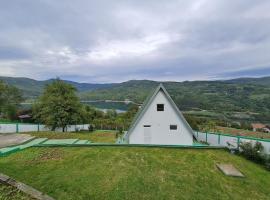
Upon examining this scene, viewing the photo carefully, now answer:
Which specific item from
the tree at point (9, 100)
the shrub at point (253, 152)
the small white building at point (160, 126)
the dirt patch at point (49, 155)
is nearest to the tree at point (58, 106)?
the tree at point (9, 100)

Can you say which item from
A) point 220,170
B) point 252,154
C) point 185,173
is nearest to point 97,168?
point 185,173

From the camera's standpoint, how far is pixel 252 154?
1379 cm

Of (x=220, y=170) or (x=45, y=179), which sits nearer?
(x=45, y=179)

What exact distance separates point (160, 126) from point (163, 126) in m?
0.26

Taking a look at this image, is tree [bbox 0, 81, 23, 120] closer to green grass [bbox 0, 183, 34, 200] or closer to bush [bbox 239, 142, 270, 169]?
green grass [bbox 0, 183, 34, 200]

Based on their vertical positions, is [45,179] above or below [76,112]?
below

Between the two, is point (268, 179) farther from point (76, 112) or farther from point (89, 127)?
point (89, 127)

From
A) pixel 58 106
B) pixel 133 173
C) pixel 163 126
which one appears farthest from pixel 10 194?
pixel 58 106

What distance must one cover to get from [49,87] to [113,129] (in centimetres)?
1569

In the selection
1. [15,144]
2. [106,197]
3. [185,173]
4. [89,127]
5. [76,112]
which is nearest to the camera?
[106,197]

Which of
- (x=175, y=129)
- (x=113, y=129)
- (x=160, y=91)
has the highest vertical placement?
(x=160, y=91)

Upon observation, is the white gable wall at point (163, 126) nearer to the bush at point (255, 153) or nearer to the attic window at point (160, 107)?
the attic window at point (160, 107)

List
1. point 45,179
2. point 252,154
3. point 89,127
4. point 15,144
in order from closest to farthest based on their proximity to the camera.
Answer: point 45,179, point 252,154, point 15,144, point 89,127

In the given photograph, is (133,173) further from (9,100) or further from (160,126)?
(9,100)
